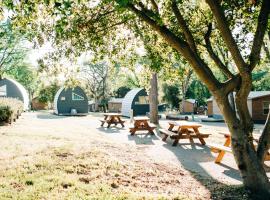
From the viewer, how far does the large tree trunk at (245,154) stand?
7281 mm

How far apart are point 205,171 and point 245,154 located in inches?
108

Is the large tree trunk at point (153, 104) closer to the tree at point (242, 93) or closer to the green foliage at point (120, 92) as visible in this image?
the tree at point (242, 93)

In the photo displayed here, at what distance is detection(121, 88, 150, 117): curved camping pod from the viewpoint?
41519 millimetres

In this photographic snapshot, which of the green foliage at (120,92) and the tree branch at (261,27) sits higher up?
the green foliage at (120,92)

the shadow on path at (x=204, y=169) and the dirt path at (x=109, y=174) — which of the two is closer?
the dirt path at (x=109, y=174)

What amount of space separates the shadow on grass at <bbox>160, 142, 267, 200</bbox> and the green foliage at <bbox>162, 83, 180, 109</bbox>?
43968mm

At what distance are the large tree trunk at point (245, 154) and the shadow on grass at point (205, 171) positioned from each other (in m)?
0.24

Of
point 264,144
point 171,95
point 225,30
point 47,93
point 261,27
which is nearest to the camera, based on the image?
point 225,30

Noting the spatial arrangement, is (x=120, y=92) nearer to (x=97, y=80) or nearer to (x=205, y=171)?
(x=97, y=80)

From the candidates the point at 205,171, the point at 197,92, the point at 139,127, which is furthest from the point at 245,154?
the point at 197,92

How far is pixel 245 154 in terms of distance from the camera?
24.0ft

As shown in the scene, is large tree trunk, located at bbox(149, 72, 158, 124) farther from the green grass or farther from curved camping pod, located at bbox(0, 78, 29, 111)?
curved camping pod, located at bbox(0, 78, 29, 111)

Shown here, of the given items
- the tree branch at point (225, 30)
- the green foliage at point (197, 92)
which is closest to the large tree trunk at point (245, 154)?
the tree branch at point (225, 30)

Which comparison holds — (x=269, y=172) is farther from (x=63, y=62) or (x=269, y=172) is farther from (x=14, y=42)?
(x=14, y=42)
